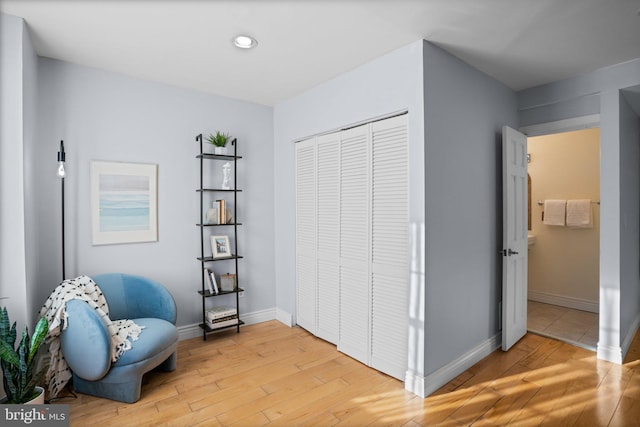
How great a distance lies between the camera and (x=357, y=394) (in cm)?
Answer: 249

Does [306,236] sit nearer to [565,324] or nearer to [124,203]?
[124,203]

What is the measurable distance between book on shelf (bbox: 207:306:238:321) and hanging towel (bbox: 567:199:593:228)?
4.23 meters

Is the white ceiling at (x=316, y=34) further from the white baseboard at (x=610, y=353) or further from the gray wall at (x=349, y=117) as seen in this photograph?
the white baseboard at (x=610, y=353)

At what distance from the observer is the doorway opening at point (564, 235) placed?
428 cm

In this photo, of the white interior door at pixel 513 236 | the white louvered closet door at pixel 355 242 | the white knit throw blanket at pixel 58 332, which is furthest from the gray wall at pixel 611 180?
the white knit throw blanket at pixel 58 332

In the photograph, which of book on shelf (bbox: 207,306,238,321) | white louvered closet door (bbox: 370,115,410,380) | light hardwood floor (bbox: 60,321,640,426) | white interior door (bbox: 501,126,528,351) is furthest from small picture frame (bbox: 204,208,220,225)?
white interior door (bbox: 501,126,528,351)

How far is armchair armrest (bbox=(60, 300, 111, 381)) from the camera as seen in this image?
7.29 feet

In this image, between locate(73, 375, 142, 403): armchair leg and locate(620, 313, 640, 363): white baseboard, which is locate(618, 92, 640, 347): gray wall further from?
locate(73, 375, 142, 403): armchair leg

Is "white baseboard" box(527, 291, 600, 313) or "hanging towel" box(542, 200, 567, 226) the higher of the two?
"hanging towel" box(542, 200, 567, 226)

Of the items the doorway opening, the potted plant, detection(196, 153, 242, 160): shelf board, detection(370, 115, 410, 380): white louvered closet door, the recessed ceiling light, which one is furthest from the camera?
the doorway opening

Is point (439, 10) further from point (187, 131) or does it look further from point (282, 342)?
point (282, 342)

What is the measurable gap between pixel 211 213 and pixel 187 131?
860 millimetres

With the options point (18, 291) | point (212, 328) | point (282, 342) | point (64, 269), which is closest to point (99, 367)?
point (18, 291)

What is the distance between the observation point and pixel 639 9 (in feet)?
6.86
